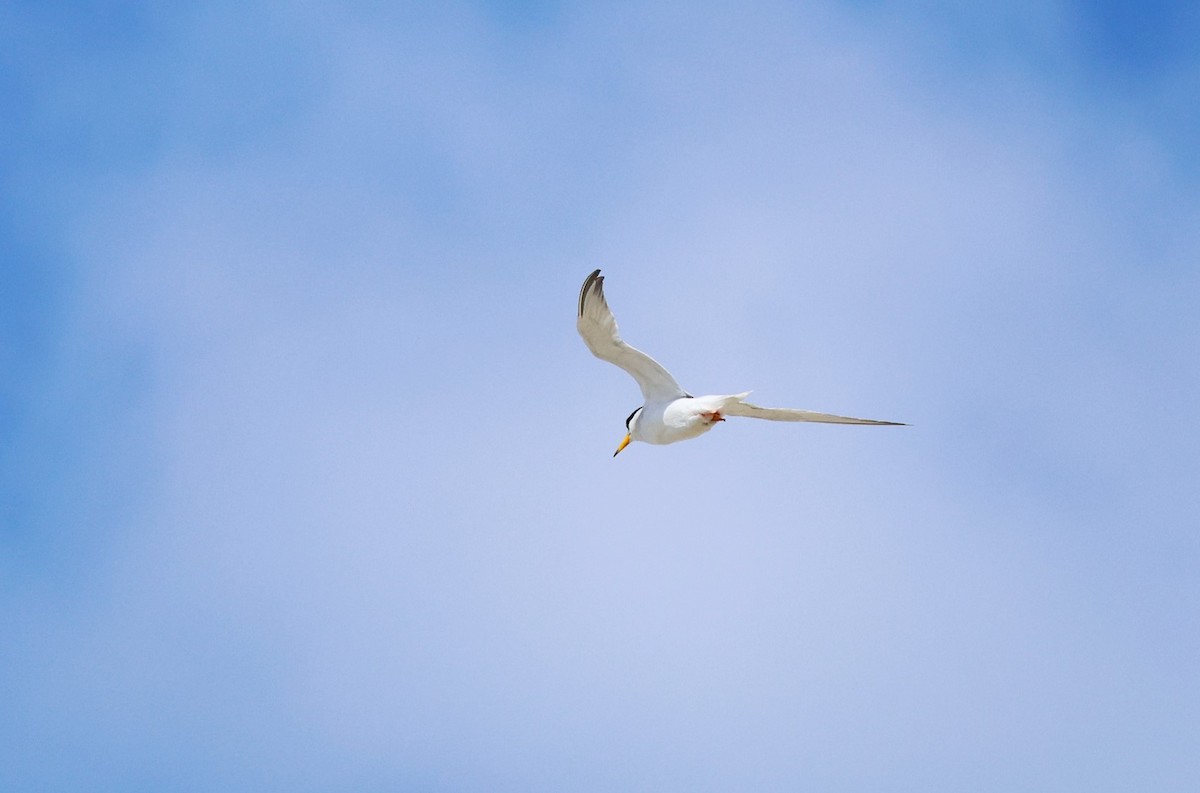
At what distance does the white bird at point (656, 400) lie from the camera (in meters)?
18.3

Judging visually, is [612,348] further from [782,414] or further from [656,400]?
[782,414]

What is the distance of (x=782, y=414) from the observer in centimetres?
1806

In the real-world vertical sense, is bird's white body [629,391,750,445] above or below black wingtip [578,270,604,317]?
below

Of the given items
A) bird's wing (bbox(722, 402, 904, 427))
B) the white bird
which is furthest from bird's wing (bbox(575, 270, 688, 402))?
bird's wing (bbox(722, 402, 904, 427))

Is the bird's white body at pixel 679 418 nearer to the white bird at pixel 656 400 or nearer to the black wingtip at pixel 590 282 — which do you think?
the white bird at pixel 656 400

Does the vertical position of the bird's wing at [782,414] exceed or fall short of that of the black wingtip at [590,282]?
it falls short

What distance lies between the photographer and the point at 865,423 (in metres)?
17.4

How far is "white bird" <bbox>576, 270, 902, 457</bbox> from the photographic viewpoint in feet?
59.9

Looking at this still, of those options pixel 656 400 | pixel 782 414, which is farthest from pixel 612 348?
pixel 782 414

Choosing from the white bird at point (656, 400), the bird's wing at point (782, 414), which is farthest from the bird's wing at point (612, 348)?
the bird's wing at point (782, 414)

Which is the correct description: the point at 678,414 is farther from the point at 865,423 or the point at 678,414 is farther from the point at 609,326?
the point at 865,423

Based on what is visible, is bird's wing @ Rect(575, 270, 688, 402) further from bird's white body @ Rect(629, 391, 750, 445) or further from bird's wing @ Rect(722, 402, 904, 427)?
bird's wing @ Rect(722, 402, 904, 427)

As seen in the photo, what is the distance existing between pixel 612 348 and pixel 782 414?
3761 mm

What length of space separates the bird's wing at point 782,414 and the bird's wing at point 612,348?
1.95 m
